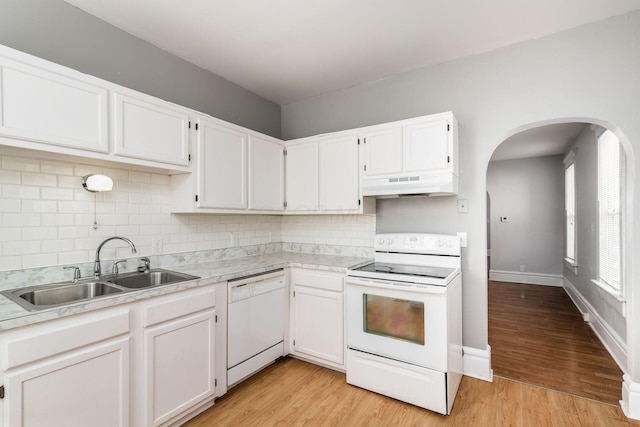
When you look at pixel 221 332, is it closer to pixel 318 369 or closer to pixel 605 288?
pixel 318 369

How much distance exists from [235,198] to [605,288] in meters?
3.90

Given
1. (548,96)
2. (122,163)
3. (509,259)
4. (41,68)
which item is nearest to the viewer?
(41,68)

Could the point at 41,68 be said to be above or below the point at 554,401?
above

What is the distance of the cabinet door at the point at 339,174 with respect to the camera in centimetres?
293

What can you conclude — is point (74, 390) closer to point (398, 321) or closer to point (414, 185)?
point (398, 321)

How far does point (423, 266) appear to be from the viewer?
2.74 m

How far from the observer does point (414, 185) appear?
2.54 m

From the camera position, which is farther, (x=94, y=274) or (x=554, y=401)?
(x=554, y=401)

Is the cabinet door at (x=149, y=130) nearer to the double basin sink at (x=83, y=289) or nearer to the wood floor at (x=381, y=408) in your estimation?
the double basin sink at (x=83, y=289)

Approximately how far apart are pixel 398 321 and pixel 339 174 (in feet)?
4.79

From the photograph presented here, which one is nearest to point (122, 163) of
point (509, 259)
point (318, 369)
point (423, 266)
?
point (318, 369)

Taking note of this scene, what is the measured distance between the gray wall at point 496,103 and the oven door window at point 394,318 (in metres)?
0.78

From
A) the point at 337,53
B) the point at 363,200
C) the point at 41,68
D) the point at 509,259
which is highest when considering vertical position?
the point at 337,53

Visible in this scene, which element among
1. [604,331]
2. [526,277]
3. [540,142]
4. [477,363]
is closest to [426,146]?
[477,363]
